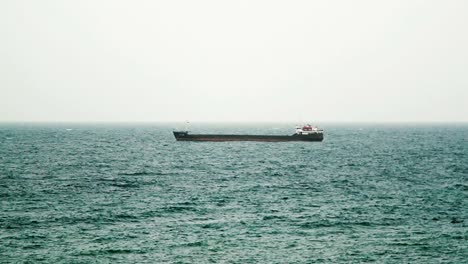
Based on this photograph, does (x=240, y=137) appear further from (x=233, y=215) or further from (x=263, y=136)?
(x=233, y=215)

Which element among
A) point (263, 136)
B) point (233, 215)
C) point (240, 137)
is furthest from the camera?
point (263, 136)

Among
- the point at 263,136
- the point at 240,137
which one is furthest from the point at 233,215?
the point at 263,136

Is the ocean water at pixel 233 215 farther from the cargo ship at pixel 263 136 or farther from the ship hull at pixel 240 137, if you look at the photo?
the ship hull at pixel 240 137

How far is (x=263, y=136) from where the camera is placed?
171250 millimetres

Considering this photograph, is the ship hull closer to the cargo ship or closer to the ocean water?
the cargo ship

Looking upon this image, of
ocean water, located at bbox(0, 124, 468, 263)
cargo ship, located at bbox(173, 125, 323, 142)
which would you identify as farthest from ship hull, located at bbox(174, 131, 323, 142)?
ocean water, located at bbox(0, 124, 468, 263)

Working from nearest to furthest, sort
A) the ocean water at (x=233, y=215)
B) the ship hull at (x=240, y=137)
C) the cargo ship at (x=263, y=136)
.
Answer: the ocean water at (x=233, y=215), the cargo ship at (x=263, y=136), the ship hull at (x=240, y=137)

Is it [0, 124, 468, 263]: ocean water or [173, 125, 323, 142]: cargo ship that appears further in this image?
[173, 125, 323, 142]: cargo ship

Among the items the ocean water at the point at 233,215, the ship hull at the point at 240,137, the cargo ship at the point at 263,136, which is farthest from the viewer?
the ship hull at the point at 240,137

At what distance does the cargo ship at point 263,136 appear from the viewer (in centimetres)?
15600

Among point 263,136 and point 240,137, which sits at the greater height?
point 263,136

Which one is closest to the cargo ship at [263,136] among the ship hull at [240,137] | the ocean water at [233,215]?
the ship hull at [240,137]

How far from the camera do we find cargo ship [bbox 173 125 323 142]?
156000 millimetres

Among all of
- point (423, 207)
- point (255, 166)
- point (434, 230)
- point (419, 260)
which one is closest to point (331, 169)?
point (255, 166)
